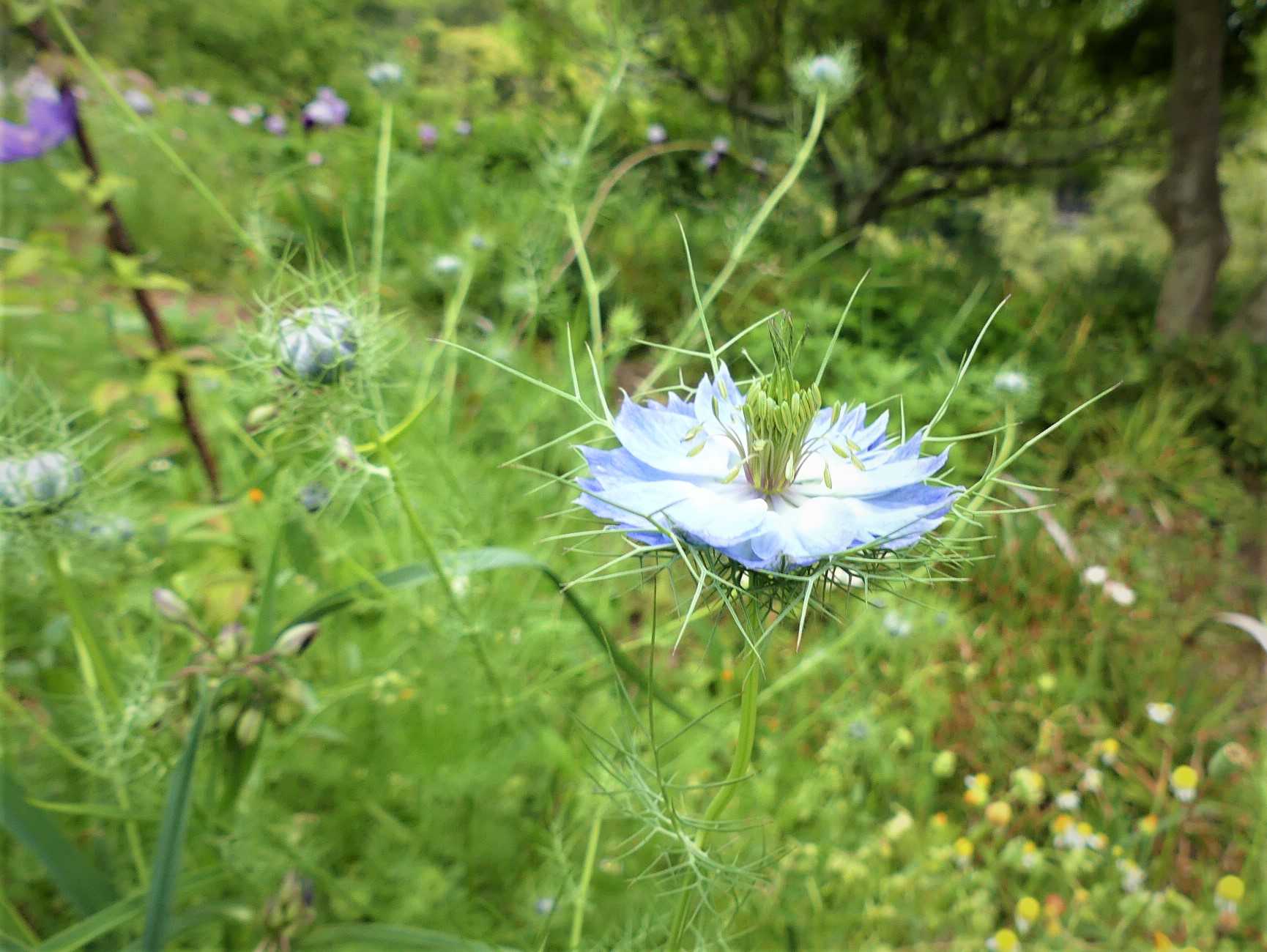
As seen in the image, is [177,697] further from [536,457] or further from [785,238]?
[785,238]

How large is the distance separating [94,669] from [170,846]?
0.31 metres

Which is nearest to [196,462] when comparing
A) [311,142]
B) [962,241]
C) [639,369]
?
[639,369]

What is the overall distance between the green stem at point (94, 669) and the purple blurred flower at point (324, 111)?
161cm

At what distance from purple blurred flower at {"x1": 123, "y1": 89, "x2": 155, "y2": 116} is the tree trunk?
3.76m

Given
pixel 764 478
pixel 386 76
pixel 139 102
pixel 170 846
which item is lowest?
pixel 170 846

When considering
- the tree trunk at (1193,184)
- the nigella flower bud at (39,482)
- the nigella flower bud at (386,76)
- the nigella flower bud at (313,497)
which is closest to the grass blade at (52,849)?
the nigella flower bud at (39,482)

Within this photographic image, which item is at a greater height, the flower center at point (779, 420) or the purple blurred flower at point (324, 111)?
the flower center at point (779, 420)

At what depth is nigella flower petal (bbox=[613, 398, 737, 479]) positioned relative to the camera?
1.89ft

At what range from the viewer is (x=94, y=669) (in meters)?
0.93

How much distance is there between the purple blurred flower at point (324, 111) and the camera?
82.5 inches

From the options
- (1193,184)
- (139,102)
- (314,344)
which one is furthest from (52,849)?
(1193,184)

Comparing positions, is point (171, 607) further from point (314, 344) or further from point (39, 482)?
point (314, 344)

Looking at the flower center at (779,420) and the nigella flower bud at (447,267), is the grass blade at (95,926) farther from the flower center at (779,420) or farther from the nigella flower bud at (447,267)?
the nigella flower bud at (447,267)

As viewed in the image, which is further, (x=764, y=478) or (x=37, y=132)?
(x=37, y=132)
